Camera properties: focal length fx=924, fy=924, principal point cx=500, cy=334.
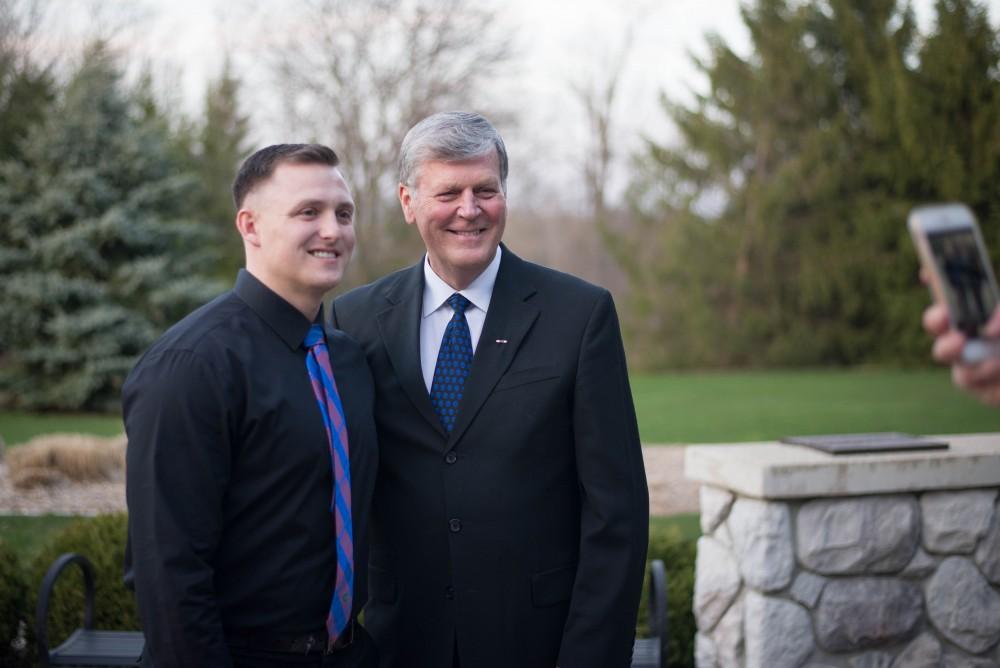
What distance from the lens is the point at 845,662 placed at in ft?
12.8

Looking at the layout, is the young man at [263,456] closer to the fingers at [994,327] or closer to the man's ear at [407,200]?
the man's ear at [407,200]

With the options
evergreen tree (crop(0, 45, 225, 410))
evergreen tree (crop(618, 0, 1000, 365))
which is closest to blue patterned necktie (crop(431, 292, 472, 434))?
evergreen tree (crop(0, 45, 225, 410))

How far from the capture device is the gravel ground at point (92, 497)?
807cm

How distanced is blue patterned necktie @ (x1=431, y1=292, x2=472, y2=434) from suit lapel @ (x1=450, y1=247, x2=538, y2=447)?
0.13 feet

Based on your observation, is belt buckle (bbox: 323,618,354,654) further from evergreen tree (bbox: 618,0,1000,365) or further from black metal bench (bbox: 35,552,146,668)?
evergreen tree (bbox: 618,0,1000,365)

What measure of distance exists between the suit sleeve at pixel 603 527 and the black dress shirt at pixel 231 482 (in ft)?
2.01

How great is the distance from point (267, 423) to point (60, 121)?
15.4m

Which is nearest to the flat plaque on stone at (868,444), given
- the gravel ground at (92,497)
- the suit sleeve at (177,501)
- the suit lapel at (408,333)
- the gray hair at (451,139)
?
the suit lapel at (408,333)

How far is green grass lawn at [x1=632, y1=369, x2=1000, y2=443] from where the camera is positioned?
39.4ft

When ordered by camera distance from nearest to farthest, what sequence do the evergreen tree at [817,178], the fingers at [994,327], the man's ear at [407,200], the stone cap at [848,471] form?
the fingers at [994,327]
the man's ear at [407,200]
the stone cap at [848,471]
the evergreen tree at [817,178]

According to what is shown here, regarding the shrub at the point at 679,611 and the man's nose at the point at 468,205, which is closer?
the man's nose at the point at 468,205

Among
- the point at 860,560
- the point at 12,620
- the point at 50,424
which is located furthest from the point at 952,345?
the point at 50,424

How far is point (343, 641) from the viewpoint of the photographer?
2457mm

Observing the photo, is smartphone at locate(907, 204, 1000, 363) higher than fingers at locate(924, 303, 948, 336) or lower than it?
higher
